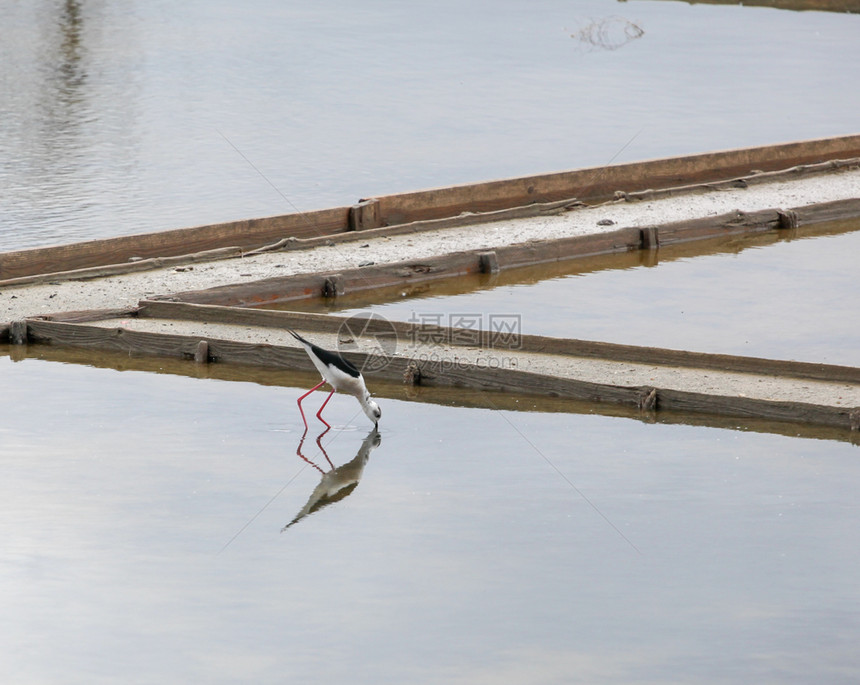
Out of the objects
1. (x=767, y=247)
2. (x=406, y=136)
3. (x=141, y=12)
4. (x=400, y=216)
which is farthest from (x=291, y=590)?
(x=141, y=12)

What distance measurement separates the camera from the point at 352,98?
3062 centimetres

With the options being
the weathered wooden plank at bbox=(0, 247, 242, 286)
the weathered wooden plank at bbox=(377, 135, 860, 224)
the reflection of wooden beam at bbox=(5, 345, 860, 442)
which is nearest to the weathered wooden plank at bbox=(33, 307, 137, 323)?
the reflection of wooden beam at bbox=(5, 345, 860, 442)

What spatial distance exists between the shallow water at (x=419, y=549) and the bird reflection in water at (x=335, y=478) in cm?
7

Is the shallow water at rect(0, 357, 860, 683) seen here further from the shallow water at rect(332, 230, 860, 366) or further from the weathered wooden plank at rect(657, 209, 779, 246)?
the weathered wooden plank at rect(657, 209, 779, 246)

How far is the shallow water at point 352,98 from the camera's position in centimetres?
2086

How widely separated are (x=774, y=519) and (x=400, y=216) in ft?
28.5

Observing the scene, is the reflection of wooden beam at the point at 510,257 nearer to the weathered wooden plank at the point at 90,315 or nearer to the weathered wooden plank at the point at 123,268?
the weathered wooden plank at the point at 90,315

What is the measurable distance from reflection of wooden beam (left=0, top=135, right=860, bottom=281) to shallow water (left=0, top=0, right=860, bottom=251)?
2.66 metres

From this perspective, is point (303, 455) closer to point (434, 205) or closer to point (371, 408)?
point (371, 408)

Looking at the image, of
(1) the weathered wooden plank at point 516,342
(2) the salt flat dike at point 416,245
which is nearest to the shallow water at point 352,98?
(2) the salt flat dike at point 416,245

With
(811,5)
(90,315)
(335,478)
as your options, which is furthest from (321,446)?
(811,5)

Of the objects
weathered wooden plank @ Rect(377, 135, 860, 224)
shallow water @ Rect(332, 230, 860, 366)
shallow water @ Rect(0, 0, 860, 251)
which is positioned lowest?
shallow water @ Rect(332, 230, 860, 366)

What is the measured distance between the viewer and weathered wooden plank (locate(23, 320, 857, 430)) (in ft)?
33.7

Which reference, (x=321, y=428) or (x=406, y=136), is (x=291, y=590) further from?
(x=406, y=136)
